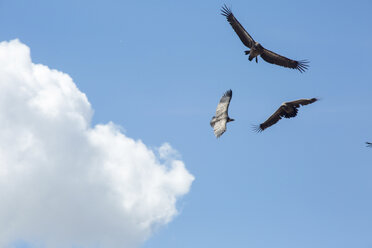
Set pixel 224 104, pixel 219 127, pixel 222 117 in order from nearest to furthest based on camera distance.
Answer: pixel 219 127, pixel 222 117, pixel 224 104

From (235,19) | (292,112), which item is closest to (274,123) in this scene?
(292,112)

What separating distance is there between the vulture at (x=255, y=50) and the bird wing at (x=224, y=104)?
2.87 metres

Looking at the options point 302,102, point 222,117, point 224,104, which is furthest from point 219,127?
point 302,102

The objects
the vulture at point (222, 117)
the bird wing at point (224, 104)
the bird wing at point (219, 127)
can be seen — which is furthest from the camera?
the bird wing at point (224, 104)

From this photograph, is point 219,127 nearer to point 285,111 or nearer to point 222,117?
point 222,117

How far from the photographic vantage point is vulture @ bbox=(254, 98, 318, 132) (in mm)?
35906

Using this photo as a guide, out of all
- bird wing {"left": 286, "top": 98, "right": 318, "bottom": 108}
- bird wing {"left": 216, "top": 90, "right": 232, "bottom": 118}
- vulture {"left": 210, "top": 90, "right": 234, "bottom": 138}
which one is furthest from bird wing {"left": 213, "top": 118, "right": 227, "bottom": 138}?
bird wing {"left": 286, "top": 98, "right": 318, "bottom": 108}

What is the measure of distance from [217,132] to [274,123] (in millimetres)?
6282

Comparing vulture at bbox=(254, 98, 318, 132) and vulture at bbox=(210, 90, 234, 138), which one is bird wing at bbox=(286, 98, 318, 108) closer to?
vulture at bbox=(254, 98, 318, 132)

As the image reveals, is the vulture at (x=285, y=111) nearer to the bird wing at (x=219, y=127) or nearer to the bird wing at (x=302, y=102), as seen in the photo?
the bird wing at (x=302, y=102)

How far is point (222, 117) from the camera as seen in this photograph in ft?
112

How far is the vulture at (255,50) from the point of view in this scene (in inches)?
1436

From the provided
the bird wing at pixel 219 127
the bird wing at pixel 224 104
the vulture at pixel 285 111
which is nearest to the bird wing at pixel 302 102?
the vulture at pixel 285 111

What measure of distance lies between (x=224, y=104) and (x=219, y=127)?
2524mm
